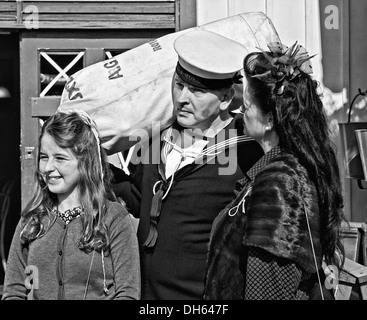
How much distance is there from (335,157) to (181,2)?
7.40 feet

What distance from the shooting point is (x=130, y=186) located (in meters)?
3.26

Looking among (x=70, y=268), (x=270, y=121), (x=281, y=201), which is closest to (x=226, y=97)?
(x=270, y=121)

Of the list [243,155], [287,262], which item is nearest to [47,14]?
[243,155]

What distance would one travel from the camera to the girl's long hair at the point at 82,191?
2.84m

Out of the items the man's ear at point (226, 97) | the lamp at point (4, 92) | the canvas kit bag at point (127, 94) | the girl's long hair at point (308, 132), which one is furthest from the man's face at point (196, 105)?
the lamp at point (4, 92)

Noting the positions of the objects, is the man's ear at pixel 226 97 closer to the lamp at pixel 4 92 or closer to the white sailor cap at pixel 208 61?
the white sailor cap at pixel 208 61

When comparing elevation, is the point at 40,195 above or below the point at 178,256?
above

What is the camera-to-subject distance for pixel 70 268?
2.79 metres

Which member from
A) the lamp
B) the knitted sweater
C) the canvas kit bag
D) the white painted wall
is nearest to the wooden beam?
the white painted wall

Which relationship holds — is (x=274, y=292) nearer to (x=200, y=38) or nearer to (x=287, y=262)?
(x=287, y=262)

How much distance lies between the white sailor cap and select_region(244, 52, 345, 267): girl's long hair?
303 mm

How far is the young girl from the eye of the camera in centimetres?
280

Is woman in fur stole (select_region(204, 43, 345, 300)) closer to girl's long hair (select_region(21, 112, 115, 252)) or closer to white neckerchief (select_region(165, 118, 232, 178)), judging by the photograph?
white neckerchief (select_region(165, 118, 232, 178))

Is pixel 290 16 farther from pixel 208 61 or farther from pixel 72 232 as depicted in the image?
pixel 72 232
